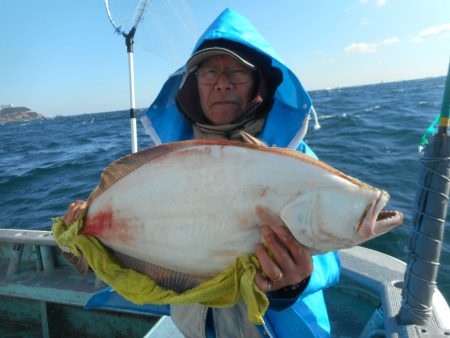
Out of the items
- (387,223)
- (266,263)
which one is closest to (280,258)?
(266,263)

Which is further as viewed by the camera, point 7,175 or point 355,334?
point 7,175

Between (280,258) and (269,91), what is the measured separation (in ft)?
4.87

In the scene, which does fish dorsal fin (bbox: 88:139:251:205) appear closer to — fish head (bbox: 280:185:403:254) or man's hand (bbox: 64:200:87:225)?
man's hand (bbox: 64:200:87:225)

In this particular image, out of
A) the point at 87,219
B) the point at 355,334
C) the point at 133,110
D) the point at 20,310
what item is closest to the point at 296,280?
the point at 87,219

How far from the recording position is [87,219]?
66.8 inches

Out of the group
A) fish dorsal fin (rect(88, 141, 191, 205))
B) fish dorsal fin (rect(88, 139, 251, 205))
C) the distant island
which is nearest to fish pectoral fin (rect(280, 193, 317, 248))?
fish dorsal fin (rect(88, 139, 251, 205))

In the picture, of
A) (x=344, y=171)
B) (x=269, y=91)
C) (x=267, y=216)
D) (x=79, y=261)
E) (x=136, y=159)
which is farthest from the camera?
(x=344, y=171)

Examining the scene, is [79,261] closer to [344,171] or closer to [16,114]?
[344,171]

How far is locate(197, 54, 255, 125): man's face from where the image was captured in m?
2.20

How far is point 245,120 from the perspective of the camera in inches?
91.7

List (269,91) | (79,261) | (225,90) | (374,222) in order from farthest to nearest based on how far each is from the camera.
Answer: (269,91) < (225,90) < (79,261) < (374,222)

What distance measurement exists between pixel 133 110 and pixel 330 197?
3470 mm

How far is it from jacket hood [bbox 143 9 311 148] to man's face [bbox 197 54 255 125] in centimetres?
14

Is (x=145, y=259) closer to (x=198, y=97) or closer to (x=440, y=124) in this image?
(x=198, y=97)
